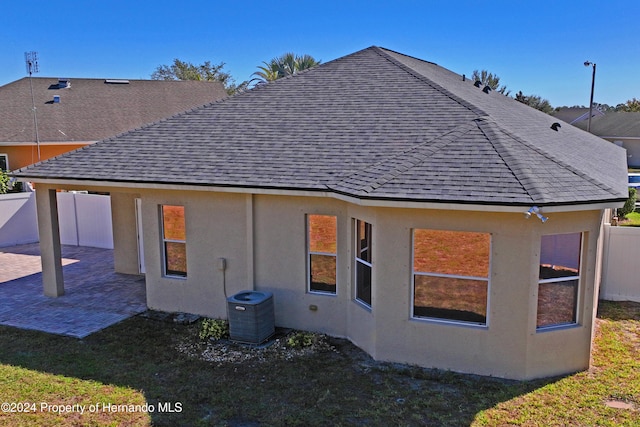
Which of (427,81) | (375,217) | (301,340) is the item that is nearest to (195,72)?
(427,81)

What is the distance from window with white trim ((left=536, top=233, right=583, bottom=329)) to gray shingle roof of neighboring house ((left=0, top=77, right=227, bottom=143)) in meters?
22.0

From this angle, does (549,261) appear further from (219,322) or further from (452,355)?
(219,322)

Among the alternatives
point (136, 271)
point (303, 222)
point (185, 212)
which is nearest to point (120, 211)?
point (136, 271)

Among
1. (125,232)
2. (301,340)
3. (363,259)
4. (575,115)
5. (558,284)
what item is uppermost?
(575,115)

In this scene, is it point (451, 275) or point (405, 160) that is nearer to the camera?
point (451, 275)

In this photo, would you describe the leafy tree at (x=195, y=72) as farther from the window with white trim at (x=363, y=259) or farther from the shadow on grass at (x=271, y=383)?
the shadow on grass at (x=271, y=383)

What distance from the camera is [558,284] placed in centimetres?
805

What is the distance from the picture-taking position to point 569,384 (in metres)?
7.73

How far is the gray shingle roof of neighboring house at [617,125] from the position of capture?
50906 millimetres

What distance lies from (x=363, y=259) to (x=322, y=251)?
0.86m

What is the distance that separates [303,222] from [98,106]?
21.9 m

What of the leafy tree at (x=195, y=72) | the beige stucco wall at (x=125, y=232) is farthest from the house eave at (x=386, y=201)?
the leafy tree at (x=195, y=72)

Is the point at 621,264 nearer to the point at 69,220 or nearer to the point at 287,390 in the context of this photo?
the point at 287,390

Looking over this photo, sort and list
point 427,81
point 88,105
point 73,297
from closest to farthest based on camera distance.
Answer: point 73,297, point 427,81, point 88,105
